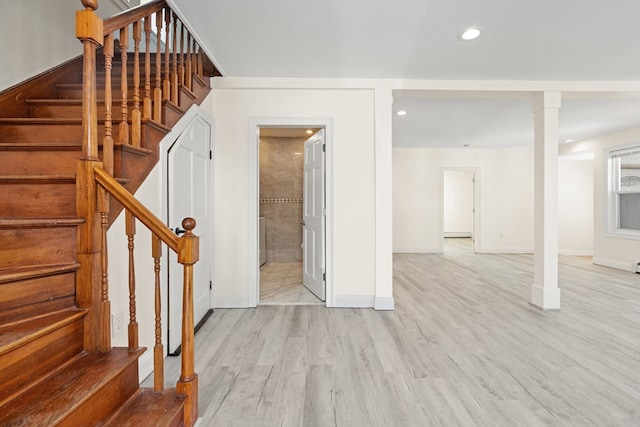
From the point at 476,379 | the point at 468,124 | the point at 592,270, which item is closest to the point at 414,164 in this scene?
the point at 468,124

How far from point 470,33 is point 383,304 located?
2552mm

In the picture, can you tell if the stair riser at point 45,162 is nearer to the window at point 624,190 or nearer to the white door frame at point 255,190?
the white door frame at point 255,190

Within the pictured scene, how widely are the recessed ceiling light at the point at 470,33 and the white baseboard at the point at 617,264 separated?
538cm

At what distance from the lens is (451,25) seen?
7.22 feet

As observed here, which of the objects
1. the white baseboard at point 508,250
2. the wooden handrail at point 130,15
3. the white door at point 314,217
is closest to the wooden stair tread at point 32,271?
the wooden handrail at point 130,15

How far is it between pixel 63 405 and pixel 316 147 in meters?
3.12

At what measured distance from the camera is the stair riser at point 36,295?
1.15 metres

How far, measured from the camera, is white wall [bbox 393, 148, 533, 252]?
704 cm

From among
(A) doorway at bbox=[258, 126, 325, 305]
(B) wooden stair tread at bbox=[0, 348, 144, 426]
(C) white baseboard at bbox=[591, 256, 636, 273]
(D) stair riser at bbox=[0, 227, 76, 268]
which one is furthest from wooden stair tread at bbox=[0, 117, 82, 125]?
(C) white baseboard at bbox=[591, 256, 636, 273]

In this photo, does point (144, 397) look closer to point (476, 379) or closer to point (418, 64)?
point (476, 379)

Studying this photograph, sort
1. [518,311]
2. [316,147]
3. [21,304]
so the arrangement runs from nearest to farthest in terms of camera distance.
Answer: [21,304] < [518,311] < [316,147]

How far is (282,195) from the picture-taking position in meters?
6.02

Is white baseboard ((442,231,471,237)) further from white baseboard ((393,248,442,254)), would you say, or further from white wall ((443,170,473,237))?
white baseboard ((393,248,442,254))

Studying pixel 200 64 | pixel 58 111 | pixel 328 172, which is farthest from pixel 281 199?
pixel 58 111
